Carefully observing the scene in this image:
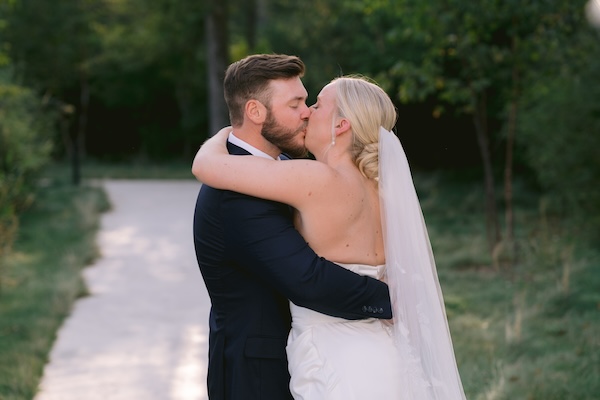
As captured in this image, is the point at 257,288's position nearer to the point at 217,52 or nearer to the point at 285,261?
the point at 285,261

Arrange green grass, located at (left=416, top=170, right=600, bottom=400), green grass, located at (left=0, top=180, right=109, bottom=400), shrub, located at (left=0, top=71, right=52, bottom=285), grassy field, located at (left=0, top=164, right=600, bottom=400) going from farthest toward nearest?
shrub, located at (left=0, top=71, right=52, bottom=285) → green grass, located at (left=0, top=180, right=109, bottom=400) → grassy field, located at (left=0, top=164, right=600, bottom=400) → green grass, located at (left=416, top=170, right=600, bottom=400)

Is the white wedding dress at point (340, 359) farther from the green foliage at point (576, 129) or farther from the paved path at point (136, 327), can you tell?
the green foliage at point (576, 129)

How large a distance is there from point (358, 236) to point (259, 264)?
1.22 feet

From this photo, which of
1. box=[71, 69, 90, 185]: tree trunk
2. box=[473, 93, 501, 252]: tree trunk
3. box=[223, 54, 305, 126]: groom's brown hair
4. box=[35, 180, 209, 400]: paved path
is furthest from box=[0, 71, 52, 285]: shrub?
box=[223, 54, 305, 126]: groom's brown hair

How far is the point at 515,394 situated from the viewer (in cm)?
531

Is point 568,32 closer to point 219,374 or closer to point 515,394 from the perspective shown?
point 515,394

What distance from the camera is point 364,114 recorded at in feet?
9.65

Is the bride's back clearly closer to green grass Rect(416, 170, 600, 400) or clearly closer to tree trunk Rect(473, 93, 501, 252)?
green grass Rect(416, 170, 600, 400)

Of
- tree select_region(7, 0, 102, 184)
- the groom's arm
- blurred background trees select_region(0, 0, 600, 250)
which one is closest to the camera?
the groom's arm

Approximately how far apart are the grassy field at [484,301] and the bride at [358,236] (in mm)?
2394

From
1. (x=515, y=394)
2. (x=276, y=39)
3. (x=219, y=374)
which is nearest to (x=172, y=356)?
(x=515, y=394)

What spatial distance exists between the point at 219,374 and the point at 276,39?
830 inches

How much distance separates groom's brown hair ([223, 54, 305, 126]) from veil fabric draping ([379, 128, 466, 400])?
1.26 feet

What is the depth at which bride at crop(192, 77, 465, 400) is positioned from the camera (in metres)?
2.79
